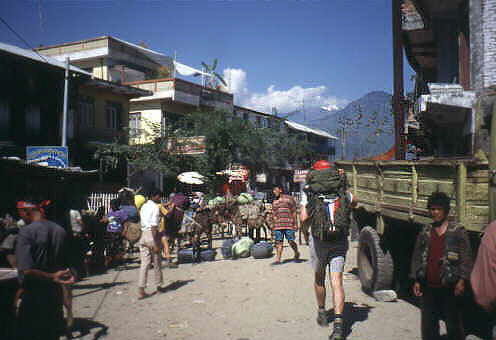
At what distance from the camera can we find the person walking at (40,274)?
4195mm

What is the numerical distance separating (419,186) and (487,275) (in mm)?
2885

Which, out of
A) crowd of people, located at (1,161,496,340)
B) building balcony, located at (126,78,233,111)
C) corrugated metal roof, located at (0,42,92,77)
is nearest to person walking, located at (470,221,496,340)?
crowd of people, located at (1,161,496,340)

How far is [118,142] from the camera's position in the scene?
25.5 metres

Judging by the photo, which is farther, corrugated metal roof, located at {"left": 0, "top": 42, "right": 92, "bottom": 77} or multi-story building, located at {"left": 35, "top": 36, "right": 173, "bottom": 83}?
multi-story building, located at {"left": 35, "top": 36, "right": 173, "bottom": 83}

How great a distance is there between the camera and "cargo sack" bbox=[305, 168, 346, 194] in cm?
530

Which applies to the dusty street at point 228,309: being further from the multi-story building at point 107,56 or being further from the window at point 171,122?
the multi-story building at point 107,56

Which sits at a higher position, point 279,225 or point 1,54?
point 1,54

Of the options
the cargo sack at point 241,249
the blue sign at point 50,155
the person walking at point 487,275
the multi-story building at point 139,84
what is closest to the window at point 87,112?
the multi-story building at point 139,84

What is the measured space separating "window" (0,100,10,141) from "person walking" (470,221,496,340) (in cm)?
2006

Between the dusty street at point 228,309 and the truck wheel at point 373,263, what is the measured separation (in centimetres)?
26

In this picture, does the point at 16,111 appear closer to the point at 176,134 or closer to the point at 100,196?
the point at 100,196

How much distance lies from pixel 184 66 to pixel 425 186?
34.5 metres

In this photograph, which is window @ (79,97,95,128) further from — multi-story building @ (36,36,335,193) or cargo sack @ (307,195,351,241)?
A: cargo sack @ (307,195,351,241)

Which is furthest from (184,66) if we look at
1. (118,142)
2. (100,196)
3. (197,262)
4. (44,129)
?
(197,262)
